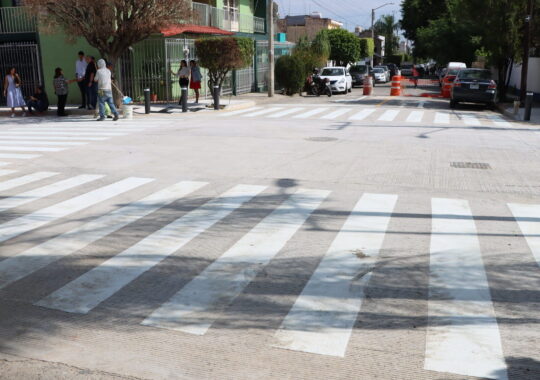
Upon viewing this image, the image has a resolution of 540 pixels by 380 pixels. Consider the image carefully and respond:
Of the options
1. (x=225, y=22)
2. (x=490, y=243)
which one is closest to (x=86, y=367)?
(x=490, y=243)

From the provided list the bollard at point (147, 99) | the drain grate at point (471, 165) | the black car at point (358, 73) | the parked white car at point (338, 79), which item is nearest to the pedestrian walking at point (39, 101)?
the bollard at point (147, 99)

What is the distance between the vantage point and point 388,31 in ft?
420

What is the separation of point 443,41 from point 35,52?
36535 millimetres

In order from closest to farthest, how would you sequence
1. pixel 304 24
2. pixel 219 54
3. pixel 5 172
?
1. pixel 5 172
2. pixel 219 54
3. pixel 304 24

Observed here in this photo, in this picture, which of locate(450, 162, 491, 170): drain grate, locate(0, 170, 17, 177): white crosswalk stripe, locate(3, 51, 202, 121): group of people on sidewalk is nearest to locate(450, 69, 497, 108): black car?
locate(3, 51, 202, 121): group of people on sidewalk

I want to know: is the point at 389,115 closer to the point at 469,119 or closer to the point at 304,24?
the point at 469,119

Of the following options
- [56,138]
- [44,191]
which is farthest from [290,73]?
[44,191]

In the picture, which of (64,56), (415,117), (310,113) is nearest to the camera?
(415,117)

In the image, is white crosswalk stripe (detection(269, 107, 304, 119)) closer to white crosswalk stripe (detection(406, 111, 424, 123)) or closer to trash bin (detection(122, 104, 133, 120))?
white crosswalk stripe (detection(406, 111, 424, 123))

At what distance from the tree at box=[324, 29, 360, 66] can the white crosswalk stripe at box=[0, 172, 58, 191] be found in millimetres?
50369

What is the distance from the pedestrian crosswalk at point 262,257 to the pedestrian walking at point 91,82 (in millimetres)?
13016

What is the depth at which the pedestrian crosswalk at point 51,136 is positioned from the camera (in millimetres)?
12913

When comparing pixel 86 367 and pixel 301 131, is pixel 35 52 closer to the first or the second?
pixel 301 131

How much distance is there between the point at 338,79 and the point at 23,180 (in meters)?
27.5
